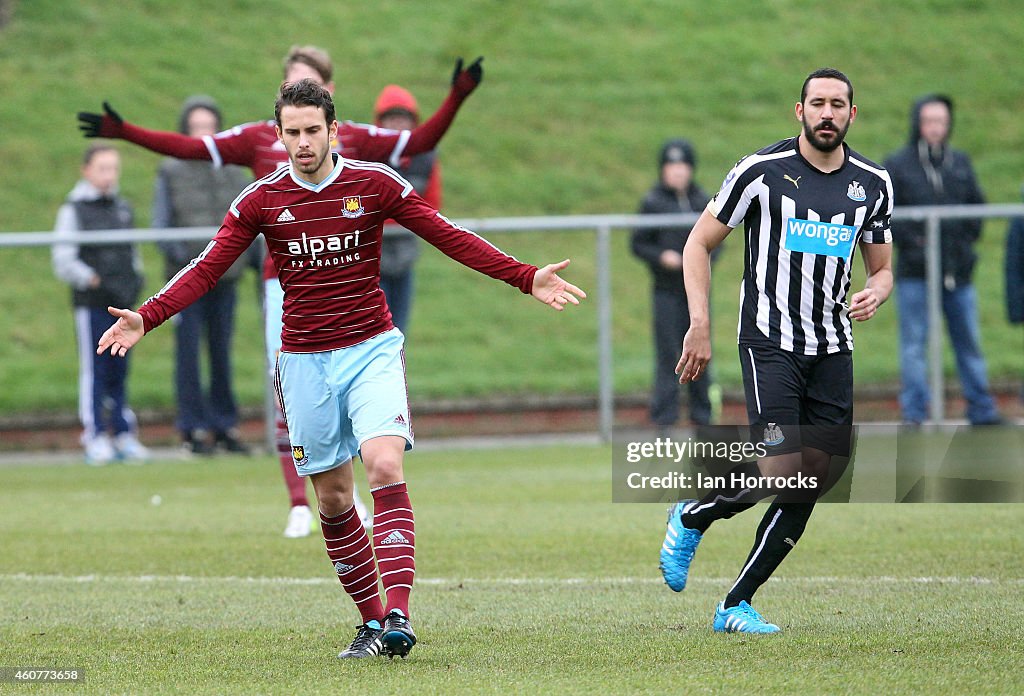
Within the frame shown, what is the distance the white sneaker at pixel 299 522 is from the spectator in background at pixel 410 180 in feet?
10.2

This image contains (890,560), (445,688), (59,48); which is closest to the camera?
(445,688)

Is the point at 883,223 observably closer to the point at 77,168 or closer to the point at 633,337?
the point at 633,337

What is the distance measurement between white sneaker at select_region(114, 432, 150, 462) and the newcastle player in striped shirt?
8620 millimetres

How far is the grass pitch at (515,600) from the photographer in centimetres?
545

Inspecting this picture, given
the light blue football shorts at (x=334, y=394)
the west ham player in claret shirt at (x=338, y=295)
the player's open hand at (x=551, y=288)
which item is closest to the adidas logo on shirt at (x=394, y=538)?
the west ham player in claret shirt at (x=338, y=295)

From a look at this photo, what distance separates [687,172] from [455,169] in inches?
292

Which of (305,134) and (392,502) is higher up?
(305,134)

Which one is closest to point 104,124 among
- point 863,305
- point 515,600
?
point 515,600

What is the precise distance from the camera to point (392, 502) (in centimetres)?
587

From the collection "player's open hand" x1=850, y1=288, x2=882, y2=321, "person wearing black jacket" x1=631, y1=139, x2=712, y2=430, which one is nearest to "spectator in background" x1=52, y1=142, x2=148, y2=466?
"person wearing black jacket" x1=631, y1=139, x2=712, y2=430

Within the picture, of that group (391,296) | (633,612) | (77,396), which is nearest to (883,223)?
(633,612)

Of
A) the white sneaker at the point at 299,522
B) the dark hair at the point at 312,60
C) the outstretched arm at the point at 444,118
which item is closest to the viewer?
the dark hair at the point at 312,60

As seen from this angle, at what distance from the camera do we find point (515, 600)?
23.4 ft

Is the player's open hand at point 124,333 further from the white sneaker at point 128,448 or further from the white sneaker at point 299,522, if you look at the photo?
the white sneaker at point 128,448
